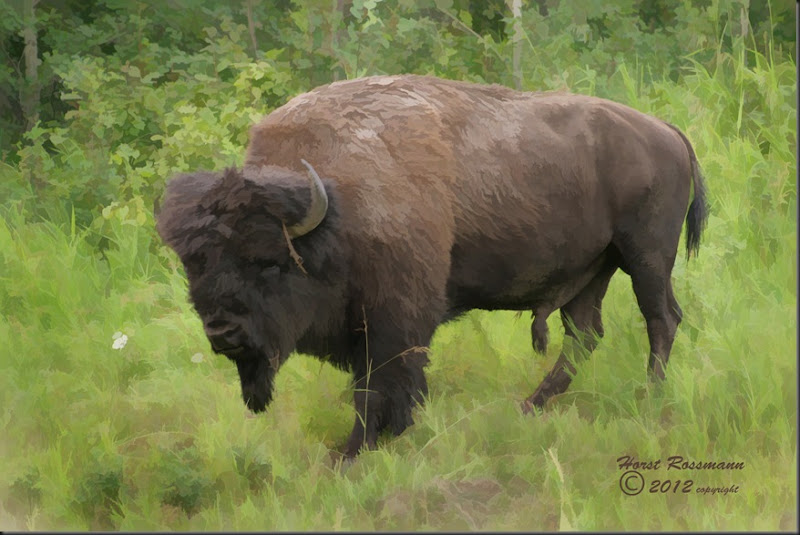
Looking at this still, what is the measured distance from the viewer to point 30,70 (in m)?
10.4

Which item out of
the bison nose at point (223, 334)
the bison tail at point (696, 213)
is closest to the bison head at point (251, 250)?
the bison nose at point (223, 334)

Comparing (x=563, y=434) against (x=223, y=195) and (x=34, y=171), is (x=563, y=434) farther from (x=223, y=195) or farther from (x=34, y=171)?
(x=34, y=171)

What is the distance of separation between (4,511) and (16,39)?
848cm

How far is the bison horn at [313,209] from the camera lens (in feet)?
13.0

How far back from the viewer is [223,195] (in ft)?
12.8

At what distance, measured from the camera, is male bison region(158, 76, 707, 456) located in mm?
3963

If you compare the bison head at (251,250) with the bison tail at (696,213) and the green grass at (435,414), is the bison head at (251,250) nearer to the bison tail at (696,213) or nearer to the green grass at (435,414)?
the green grass at (435,414)

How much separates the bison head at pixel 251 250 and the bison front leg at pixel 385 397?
1.30 feet

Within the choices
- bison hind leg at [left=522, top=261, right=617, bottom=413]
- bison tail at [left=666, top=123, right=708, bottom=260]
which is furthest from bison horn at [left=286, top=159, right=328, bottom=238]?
bison tail at [left=666, top=123, right=708, bottom=260]

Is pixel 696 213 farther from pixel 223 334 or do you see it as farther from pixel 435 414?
pixel 223 334

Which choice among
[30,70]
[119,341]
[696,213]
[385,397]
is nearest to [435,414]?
[385,397]

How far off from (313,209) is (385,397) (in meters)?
0.88

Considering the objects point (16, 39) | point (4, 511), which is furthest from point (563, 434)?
point (16, 39)

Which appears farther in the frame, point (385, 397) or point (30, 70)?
point (30, 70)
